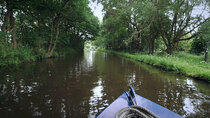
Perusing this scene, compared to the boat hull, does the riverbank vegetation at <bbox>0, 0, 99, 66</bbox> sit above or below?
above

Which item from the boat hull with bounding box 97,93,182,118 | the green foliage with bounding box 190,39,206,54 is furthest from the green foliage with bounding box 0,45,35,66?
the green foliage with bounding box 190,39,206,54

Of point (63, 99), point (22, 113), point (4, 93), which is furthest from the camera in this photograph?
point (4, 93)

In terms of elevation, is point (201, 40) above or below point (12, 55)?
above

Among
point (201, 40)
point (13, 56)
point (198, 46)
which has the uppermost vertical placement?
point (201, 40)

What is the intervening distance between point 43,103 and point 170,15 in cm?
1692

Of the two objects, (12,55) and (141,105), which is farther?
(12,55)

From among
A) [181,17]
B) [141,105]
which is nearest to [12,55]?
[141,105]

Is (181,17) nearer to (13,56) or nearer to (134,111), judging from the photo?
(134,111)

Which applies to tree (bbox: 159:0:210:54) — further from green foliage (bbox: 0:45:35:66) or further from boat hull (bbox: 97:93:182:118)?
green foliage (bbox: 0:45:35:66)

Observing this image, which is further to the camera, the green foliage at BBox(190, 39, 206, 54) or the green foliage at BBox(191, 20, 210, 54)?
the green foliage at BBox(190, 39, 206, 54)

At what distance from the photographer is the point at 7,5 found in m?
9.28

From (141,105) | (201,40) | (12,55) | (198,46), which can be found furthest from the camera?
(198,46)

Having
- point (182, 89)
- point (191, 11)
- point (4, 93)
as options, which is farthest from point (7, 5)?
point (191, 11)

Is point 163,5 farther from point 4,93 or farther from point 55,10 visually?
point 4,93
